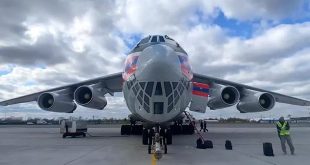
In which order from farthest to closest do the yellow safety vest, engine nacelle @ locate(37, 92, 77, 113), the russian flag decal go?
engine nacelle @ locate(37, 92, 77, 113)
the russian flag decal
the yellow safety vest

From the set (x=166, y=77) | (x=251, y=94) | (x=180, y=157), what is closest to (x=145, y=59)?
(x=166, y=77)

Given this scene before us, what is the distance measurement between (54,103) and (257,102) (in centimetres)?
1049

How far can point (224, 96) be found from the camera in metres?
16.9

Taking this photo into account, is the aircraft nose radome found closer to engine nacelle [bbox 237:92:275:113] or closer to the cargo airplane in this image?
the cargo airplane

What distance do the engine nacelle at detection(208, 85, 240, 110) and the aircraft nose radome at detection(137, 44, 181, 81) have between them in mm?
7157

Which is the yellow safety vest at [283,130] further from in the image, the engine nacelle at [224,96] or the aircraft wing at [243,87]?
the aircraft wing at [243,87]

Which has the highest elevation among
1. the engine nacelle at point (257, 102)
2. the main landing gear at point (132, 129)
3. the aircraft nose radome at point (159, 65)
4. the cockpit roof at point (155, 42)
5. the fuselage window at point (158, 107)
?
the cockpit roof at point (155, 42)

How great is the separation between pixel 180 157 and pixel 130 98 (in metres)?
2.62

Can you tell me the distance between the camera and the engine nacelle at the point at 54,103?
17.6 m

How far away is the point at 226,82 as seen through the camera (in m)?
18.1

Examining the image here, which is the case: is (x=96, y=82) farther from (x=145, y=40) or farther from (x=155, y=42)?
(x=155, y=42)

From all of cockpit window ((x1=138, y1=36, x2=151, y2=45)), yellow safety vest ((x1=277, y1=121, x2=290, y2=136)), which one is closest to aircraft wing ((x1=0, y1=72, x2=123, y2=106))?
cockpit window ((x1=138, y1=36, x2=151, y2=45))

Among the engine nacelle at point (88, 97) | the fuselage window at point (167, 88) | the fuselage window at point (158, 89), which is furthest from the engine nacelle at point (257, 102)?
the fuselage window at point (158, 89)

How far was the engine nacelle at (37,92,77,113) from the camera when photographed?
17592mm
